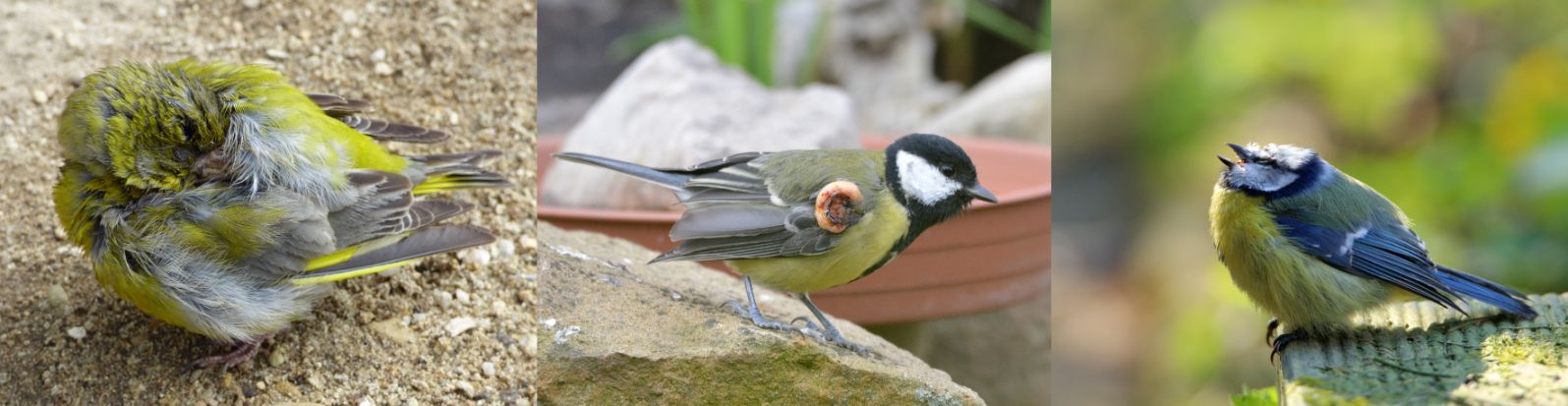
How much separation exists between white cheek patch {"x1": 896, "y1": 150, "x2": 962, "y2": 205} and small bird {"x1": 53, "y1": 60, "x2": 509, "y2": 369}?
3.37ft

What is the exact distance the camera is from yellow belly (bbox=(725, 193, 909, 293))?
99.7 inches

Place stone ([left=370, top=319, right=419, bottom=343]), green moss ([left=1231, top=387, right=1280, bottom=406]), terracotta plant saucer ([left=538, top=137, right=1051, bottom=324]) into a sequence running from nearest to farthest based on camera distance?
green moss ([left=1231, top=387, right=1280, bottom=406]), terracotta plant saucer ([left=538, top=137, right=1051, bottom=324]), stone ([left=370, top=319, right=419, bottom=343])

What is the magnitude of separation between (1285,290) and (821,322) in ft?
3.02

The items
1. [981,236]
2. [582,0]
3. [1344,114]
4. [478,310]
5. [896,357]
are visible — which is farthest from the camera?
[1344,114]

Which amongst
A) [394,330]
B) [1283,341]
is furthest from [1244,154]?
[394,330]

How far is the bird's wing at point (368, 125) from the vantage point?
3.28 metres

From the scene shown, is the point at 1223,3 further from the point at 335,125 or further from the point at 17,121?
the point at 17,121

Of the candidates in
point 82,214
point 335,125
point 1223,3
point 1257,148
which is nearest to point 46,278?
point 82,214

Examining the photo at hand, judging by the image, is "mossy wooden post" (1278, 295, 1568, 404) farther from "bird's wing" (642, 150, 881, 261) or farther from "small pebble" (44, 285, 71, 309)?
"small pebble" (44, 285, 71, 309)

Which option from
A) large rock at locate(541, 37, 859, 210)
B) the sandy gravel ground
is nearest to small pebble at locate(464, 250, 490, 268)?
the sandy gravel ground

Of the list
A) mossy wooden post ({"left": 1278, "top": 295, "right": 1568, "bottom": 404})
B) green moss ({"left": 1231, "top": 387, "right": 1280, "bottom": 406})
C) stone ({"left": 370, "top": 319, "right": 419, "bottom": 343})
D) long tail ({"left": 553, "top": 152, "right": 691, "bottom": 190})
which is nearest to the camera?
mossy wooden post ({"left": 1278, "top": 295, "right": 1568, "bottom": 404})

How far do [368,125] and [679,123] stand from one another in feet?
A: 2.57

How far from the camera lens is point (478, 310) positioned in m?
3.23

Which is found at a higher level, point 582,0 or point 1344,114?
point 582,0
